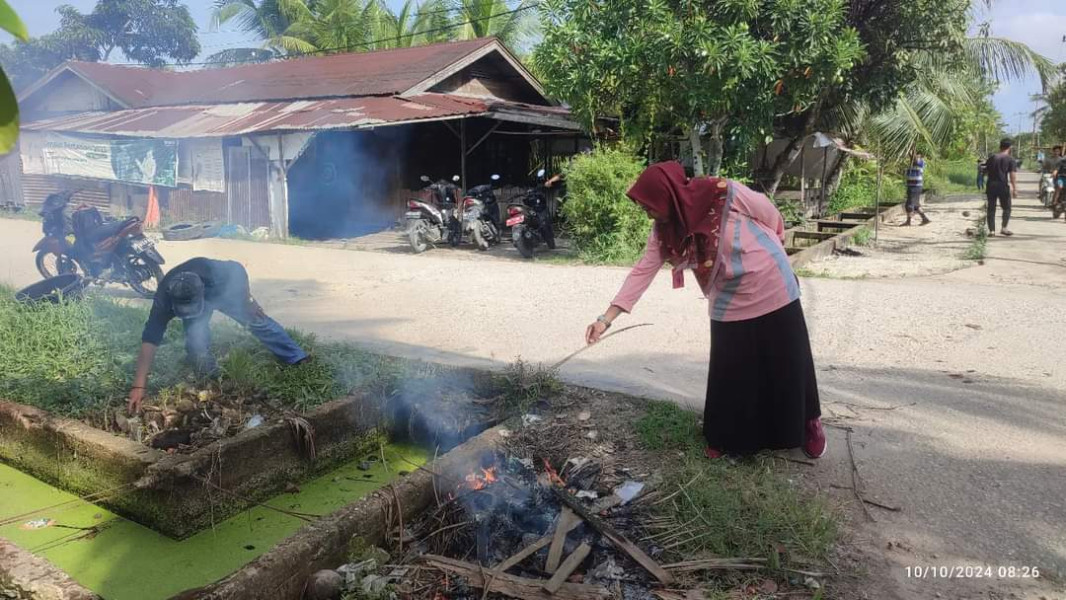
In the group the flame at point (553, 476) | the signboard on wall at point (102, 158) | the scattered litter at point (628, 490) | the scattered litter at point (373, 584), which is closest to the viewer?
the scattered litter at point (373, 584)

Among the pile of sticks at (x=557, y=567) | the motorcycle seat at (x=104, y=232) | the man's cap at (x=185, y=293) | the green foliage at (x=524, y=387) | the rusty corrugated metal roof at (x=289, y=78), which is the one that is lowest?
the pile of sticks at (x=557, y=567)

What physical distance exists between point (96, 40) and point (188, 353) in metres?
5.10

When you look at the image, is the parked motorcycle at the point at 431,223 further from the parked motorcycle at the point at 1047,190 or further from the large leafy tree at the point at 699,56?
the parked motorcycle at the point at 1047,190

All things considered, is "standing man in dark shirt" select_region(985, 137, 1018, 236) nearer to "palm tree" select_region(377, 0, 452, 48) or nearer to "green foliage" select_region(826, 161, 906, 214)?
"green foliage" select_region(826, 161, 906, 214)

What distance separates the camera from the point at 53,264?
329 inches

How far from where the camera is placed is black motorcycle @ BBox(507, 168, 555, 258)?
10570 millimetres

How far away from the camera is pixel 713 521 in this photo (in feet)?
9.46

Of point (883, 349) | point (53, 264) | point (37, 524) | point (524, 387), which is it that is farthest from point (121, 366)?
point (883, 349)

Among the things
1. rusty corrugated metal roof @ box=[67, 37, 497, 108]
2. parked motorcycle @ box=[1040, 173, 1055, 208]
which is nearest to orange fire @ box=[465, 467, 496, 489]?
rusty corrugated metal roof @ box=[67, 37, 497, 108]

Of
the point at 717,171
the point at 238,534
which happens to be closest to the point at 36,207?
the point at 717,171

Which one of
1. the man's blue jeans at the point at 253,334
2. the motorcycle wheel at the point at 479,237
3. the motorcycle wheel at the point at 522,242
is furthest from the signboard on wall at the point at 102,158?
the man's blue jeans at the point at 253,334

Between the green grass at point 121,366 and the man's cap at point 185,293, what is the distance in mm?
459

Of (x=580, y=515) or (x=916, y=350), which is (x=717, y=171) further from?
(x=580, y=515)

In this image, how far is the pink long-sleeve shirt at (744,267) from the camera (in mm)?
3158
